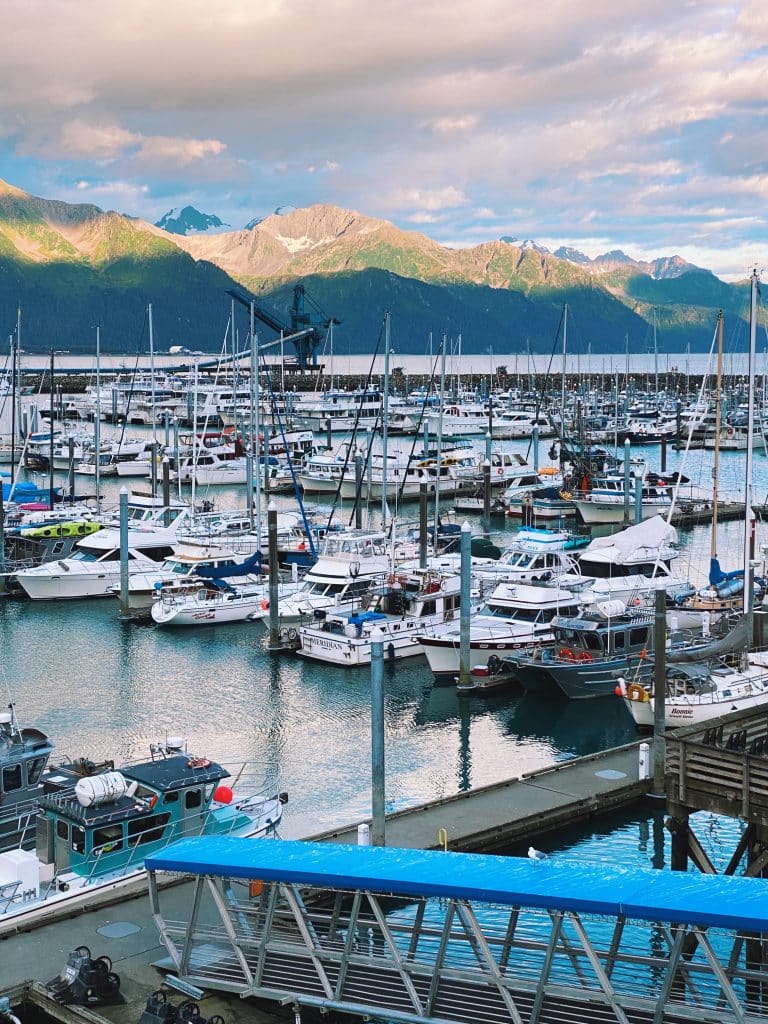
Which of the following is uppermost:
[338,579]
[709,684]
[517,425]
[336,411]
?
Answer: [336,411]

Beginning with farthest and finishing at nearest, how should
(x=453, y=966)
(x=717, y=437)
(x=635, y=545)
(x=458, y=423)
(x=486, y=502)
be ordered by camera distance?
(x=458, y=423), (x=486, y=502), (x=717, y=437), (x=635, y=545), (x=453, y=966)

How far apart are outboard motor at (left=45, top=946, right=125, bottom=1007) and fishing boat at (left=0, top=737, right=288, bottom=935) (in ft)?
6.55

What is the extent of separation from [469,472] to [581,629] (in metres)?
39.5

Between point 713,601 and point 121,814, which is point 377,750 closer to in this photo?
point 121,814

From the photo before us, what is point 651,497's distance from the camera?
65125 mm

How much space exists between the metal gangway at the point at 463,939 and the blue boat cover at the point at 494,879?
18mm

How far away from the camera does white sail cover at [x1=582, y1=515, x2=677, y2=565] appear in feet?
141

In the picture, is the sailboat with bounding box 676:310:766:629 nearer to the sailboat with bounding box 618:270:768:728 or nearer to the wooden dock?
the sailboat with bounding box 618:270:768:728

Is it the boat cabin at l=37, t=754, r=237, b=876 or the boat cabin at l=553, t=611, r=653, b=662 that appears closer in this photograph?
the boat cabin at l=37, t=754, r=237, b=876

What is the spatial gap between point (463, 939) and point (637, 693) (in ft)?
50.4

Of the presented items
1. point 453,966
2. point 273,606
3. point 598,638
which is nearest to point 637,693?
point 598,638

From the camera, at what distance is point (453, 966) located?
15.3 m

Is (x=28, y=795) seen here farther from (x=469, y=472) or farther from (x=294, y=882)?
(x=469, y=472)

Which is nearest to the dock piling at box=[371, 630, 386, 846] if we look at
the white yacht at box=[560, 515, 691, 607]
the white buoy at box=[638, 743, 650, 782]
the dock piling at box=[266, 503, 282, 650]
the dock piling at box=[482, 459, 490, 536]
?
the white buoy at box=[638, 743, 650, 782]
